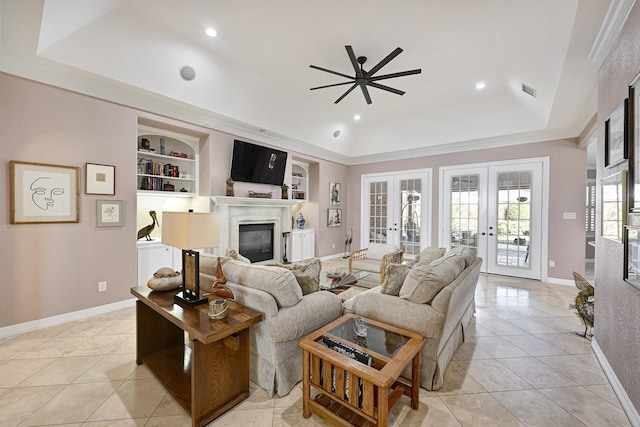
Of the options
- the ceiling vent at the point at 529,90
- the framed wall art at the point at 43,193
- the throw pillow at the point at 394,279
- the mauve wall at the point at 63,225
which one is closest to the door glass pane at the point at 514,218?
the ceiling vent at the point at 529,90

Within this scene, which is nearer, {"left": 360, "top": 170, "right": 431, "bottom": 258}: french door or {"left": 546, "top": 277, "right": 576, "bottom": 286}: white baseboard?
{"left": 546, "top": 277, "right": 576, "bottom": 286}: white baseboard

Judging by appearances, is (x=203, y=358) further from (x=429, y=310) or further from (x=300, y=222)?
(x=300, y=222)

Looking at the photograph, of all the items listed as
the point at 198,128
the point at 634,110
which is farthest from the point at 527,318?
the point at 198,128

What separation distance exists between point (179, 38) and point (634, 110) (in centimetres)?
445

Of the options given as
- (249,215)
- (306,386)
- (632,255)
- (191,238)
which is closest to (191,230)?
(191,238)

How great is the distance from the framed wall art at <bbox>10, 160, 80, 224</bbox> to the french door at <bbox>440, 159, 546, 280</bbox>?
643 cm

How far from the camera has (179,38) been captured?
3.35m

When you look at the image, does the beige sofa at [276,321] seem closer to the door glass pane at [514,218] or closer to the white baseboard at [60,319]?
the white baseboard at [60,319]

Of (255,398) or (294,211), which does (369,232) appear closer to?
(294,211)

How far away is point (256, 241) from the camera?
17.8 feet

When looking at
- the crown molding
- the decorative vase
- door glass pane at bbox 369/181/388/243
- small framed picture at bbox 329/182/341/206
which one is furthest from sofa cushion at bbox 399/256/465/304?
Answer: small framed picture at bbox 329/182/341/206

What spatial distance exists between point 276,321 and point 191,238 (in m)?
0.83

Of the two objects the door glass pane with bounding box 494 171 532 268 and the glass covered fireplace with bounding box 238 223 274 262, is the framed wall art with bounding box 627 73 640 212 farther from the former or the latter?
the glass covered fireplace with bounding box 238 223 274 262

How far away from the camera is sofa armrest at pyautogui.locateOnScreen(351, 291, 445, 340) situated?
1.88 m
